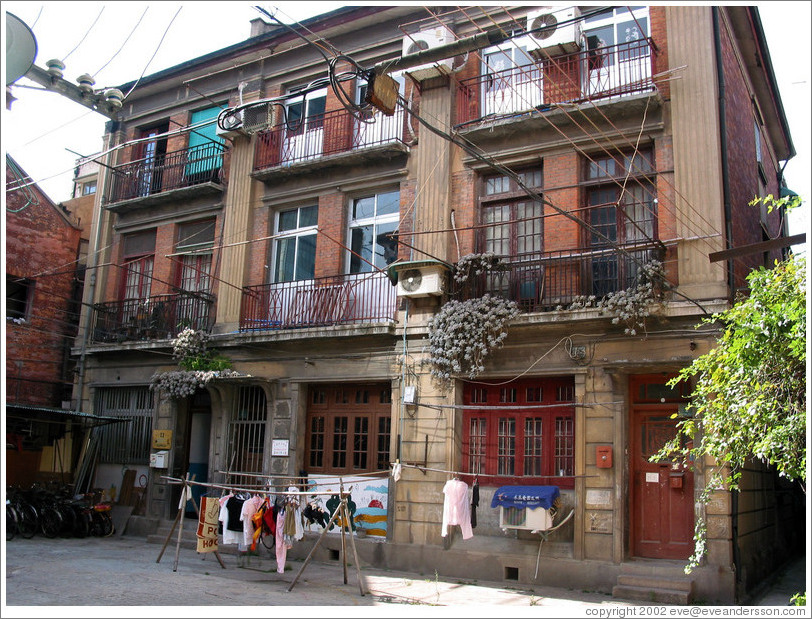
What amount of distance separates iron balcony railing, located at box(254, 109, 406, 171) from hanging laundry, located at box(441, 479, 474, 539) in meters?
6.91

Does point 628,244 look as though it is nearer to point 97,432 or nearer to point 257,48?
point 257,48

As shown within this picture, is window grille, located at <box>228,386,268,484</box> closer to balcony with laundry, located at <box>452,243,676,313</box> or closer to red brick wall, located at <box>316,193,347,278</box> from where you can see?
red brick wall, located at <box>316,193,347,278</box>

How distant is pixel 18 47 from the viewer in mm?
8859

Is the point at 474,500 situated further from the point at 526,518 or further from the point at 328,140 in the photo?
the point at 328,140

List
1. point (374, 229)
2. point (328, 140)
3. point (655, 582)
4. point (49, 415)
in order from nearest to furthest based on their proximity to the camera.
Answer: point (655, 582) < point (374, 229) < point (328, 140) < point (49, 415)

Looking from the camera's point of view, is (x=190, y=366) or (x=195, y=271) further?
(x=195, y=271)

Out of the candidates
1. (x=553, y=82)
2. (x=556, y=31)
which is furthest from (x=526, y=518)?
(x=556, y=31)

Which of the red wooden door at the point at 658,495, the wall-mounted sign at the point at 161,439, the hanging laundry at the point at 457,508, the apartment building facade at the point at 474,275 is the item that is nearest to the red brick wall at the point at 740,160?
the apartment building facade at the point at 474,275

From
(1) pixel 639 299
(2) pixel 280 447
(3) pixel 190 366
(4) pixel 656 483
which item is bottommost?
(4) pixel 656 483

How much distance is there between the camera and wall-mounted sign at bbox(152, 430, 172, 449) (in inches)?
673

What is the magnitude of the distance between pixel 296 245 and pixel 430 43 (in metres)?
5.19

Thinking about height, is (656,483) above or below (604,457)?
below

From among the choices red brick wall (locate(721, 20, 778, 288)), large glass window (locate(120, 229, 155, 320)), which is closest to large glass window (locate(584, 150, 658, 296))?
red brick wall (locate(721, 20, 778, 288))

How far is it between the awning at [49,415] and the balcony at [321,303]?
4.42 m
